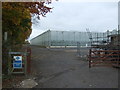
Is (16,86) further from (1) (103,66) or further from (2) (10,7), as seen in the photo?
(1) (103,66)

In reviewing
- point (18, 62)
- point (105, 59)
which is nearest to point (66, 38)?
point (105, 59)

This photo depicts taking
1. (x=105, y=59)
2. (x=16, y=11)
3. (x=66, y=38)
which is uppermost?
(x=16, y=11)

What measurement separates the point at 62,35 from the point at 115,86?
94.1 feet

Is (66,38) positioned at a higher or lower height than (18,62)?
higher

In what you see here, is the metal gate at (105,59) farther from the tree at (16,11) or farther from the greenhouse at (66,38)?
the greenhouse at (66,38)

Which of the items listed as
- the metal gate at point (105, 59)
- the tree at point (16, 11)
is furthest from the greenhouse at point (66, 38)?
the tree at point (16, 11)

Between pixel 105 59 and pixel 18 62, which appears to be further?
pixel 105 59

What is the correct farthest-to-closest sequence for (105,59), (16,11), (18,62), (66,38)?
1. (66,38)
2. (105,59)
3. (18,62)
4. (16,11)

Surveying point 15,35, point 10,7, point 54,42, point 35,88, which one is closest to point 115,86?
point 35,88

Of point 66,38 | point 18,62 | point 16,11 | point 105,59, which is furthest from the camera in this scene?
point 66,38

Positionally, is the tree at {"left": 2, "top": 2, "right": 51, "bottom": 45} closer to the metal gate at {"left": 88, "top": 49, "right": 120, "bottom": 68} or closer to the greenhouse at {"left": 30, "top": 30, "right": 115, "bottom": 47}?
the metal gate at {"left": 88, "top": 49, "right": 120, "bottom": 68}

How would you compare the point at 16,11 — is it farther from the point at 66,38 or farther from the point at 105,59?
the point at 66,38

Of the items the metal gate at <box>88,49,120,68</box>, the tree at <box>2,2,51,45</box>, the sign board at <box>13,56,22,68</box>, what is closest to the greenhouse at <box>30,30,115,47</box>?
the metal gate at <box>88,49,120,68</box>

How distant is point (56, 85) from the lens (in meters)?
7.74
